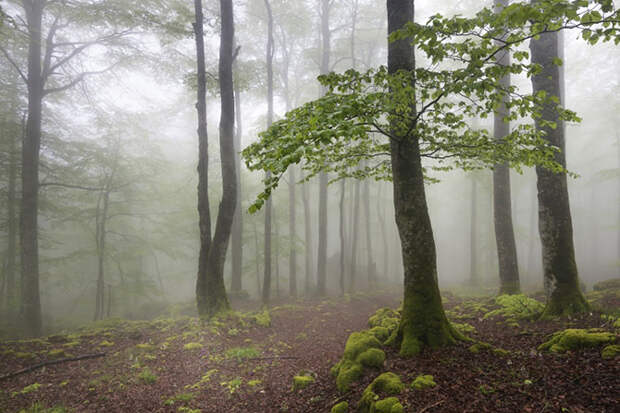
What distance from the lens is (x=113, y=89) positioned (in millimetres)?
12484

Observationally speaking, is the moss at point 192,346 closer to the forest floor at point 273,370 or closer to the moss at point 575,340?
the forest floor at point 273,370

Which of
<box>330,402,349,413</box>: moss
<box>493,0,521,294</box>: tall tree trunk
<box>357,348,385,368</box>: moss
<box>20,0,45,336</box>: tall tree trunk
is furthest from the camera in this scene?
<box>20,0,45,336</box>: tall tree trunk

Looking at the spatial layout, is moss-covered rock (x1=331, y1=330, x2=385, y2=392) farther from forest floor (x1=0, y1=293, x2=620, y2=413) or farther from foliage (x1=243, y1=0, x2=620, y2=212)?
foliage (x1=243, y1=0, x2=620, y2=212)

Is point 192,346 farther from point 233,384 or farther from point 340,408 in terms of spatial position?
point 340,408

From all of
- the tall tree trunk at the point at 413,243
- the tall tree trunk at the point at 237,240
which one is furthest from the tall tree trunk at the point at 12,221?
the tall tree trunk at the point at 413,243

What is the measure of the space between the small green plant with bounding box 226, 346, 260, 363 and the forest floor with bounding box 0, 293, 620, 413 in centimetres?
2

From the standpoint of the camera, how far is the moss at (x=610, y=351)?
10.5 ft

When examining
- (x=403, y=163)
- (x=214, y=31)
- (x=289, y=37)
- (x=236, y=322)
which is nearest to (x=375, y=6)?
(x=289, y=37)

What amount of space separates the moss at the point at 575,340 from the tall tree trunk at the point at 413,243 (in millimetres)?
1180

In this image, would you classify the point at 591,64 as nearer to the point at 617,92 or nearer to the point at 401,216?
the point at 617,92

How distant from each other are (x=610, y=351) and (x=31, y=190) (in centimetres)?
1531

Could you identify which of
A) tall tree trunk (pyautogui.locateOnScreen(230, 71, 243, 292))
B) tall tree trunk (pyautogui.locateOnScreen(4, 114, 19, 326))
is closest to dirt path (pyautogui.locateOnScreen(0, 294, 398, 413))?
tall tree trunk (pyautogui.locateOnScreen(230, 71, 243, 292))

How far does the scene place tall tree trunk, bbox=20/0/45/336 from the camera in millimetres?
9930

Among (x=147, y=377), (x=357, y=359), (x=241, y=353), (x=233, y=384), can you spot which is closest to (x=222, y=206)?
(x=241, y=353)
